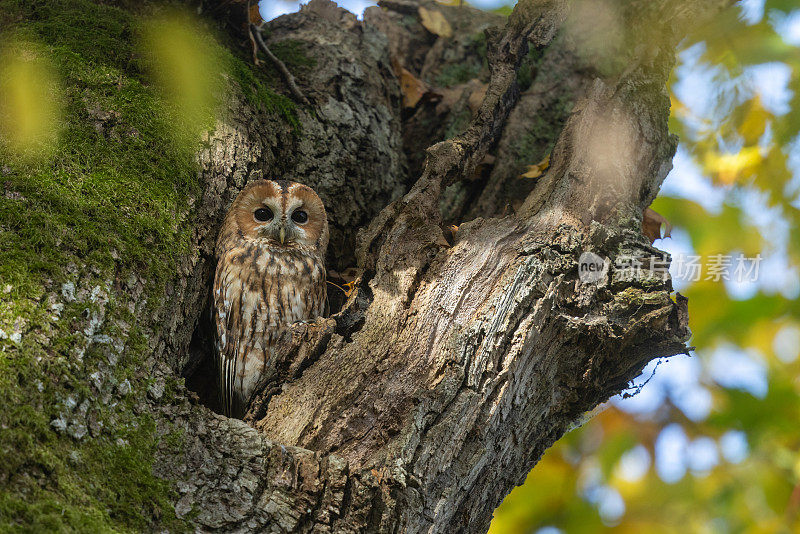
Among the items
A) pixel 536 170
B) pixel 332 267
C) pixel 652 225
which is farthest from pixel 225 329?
pixel 652 225

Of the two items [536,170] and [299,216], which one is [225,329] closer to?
[299,216]

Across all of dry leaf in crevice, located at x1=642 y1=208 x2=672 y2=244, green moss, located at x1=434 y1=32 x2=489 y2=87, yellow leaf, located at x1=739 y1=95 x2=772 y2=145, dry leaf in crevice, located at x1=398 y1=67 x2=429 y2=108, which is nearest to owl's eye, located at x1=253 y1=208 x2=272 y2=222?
dry leaf in crevice, located at x1=398 y1=67 x2=429 y2=108

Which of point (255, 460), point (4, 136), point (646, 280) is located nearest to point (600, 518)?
point (646, 280)

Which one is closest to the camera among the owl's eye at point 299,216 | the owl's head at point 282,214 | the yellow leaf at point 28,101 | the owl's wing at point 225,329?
the yellow leaf at point 28,101

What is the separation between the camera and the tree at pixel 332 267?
1.72 meters

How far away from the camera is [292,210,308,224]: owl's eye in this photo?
3142mm

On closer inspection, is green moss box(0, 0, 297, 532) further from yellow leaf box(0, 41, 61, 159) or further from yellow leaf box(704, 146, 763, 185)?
yellow leaf box(704, 146, 763, 185)

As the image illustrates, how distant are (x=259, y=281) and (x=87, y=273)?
1081 mm

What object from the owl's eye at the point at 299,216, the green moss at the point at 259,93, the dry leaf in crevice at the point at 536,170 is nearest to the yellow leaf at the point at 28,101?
the green moss at the point at 259,93

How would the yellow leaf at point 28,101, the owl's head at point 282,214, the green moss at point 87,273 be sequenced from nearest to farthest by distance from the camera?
1. the green moss at point 87,273
2. the yellow leaf at point 28,101
3. the owl's head at point 282,214

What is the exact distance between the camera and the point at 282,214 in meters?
3.06

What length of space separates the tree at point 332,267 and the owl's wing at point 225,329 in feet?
0.39

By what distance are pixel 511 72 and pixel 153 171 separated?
165cm

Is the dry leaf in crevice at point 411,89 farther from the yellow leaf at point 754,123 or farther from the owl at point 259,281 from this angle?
the yellow leaf at point 754,123
